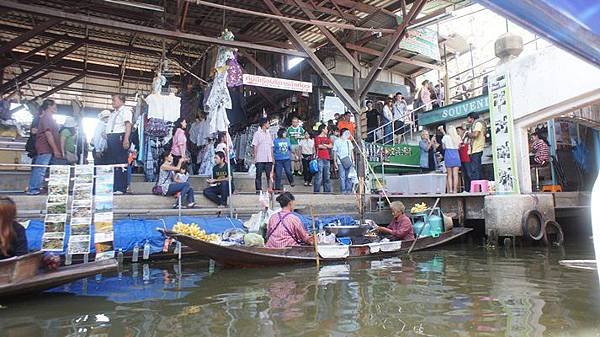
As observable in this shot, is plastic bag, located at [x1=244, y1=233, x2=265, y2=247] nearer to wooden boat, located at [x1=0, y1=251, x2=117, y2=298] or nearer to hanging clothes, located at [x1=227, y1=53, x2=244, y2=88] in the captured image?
wooden boat, located at [x1=0, y1=251, x2=117, y2=298]

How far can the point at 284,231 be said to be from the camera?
776cm

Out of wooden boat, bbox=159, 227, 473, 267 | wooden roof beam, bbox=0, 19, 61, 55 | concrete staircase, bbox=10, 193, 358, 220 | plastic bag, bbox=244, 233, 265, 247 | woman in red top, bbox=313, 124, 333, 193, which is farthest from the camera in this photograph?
woman in red top, bbox=313, 124, 333, 193

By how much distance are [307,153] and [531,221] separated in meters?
6.18

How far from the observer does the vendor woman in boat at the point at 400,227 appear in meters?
9.28

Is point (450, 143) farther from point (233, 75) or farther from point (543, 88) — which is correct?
point (233, 75)

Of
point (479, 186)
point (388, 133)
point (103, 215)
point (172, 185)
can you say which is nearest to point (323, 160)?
point (479, 186)

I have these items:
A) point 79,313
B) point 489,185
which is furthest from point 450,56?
point 79,313

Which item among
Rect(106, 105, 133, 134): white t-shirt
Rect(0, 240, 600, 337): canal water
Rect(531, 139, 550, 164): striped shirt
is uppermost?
Rect(106, 105, 133, 134): white t-shirt

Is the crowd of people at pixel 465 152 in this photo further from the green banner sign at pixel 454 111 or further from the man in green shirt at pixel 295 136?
the man in green shirt at pixel 295 136

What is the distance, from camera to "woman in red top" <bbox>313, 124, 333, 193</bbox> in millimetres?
11695

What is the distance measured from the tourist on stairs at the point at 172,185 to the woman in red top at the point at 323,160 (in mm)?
3817

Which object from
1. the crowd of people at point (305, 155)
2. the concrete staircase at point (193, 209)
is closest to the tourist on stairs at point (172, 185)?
the concrete staircase at point (193, 209)

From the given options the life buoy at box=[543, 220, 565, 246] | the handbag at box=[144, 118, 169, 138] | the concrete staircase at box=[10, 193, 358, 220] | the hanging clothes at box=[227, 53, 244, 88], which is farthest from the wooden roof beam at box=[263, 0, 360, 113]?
the life buoy at box=[543, 220, 565, 246]

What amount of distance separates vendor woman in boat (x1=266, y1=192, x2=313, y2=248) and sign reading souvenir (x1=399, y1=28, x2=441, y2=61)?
8.17 meters
